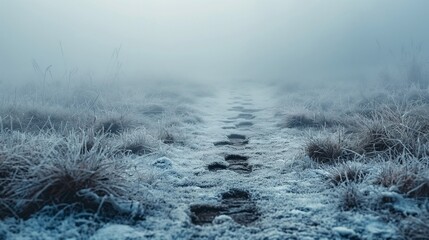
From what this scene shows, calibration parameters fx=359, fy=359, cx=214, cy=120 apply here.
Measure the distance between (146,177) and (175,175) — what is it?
55 cm

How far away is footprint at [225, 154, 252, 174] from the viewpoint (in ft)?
15.1

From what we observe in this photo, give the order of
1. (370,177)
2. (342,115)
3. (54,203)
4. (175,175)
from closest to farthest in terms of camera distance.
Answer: (54,203) → (370,177) → (175,175) → (342,115)

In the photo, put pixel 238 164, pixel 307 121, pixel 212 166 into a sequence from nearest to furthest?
pixel 212 166
pixel 238 164
pixel 307 121

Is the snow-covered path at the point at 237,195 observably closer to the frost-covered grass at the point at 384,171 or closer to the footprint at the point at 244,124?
the frost-covered grass at the point at 384,171

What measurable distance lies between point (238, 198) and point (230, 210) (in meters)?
0.36

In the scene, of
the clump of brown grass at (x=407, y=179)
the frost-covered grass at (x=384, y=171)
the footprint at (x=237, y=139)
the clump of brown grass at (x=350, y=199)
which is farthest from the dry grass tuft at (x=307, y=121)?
A: the clump of brown grass at (x=350, y=199)

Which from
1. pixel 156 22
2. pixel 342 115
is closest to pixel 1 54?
pixel 156 22

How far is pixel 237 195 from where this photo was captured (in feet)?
11.5

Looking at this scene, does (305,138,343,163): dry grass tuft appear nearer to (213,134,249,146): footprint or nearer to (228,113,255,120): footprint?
(213,134,249,146): footprint

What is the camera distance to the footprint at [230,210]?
2850 mm

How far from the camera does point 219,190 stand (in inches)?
142

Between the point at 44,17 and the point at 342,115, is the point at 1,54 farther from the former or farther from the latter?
the point at 342,115

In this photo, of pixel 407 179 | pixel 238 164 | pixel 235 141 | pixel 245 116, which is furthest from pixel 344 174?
pixel 245 116

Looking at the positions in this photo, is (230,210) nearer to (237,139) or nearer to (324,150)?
(324,150)
